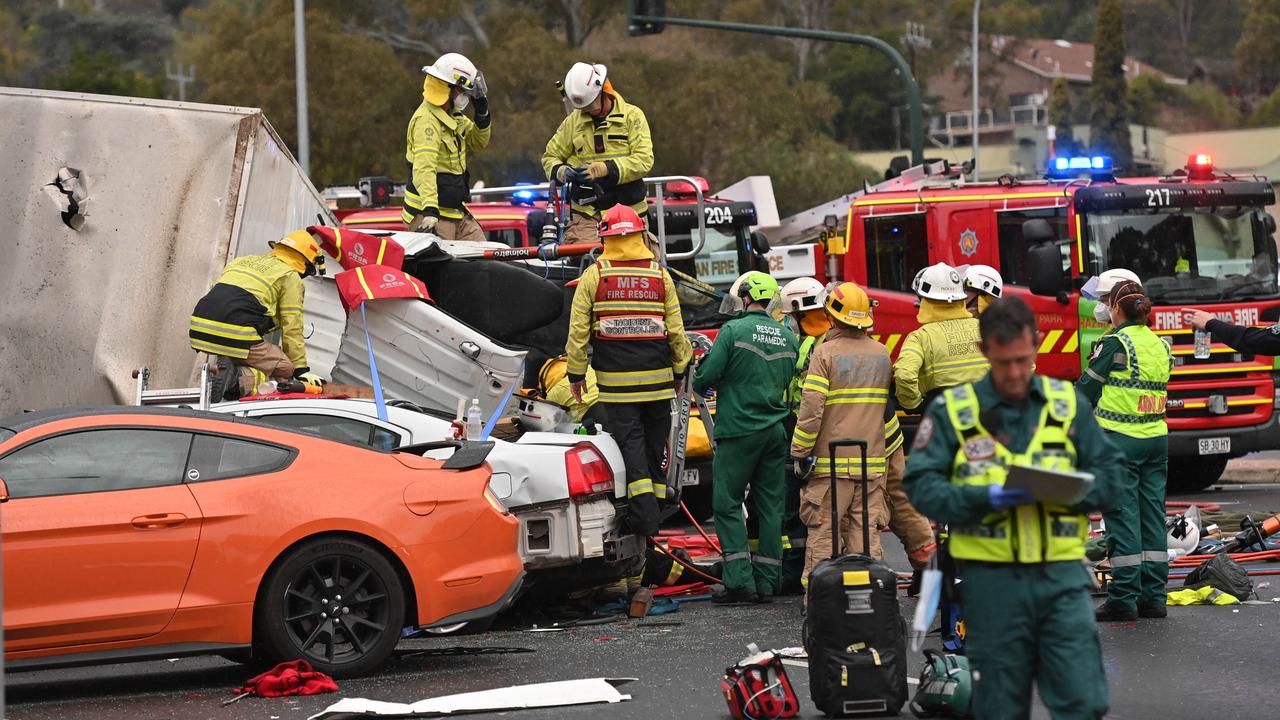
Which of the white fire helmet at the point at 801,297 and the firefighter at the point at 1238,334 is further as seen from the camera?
the white fire helmet at the point at 801,297

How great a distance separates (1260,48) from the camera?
83.9 m

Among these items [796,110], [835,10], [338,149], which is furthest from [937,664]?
[835,10]

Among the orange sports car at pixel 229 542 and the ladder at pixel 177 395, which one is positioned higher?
the ladder at pixel 177 395

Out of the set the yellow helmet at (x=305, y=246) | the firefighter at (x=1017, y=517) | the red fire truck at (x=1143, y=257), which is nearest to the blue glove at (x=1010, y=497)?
the firefighter at (x=1017, y=517)

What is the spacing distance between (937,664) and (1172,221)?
8.89 m

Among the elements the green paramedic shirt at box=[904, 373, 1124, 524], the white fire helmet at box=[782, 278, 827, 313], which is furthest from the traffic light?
the green paramedic shirt at box=[904, 373, 1124, 524]

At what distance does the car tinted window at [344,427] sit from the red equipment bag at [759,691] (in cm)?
265

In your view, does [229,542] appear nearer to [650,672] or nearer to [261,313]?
[650,672]

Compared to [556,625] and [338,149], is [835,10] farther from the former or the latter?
[556,625]

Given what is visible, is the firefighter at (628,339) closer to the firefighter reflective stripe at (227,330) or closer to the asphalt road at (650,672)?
the asphalt road at (650,672)

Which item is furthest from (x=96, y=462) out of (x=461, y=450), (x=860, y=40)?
(x=860, y=40)

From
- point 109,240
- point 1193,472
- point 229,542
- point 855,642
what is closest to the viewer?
point 855,642

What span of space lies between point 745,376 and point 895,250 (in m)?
5.59

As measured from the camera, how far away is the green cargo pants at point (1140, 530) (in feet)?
31.7
